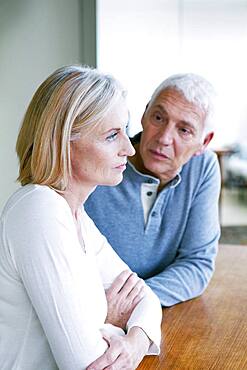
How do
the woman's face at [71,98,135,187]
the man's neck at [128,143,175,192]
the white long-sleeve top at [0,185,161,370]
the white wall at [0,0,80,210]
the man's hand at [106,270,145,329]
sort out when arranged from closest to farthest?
the white long-sleeve top at [0,185,161,370], the woman's face at [71,98,135,187], the man's hand at [106,270,145,329], the man's neck at [128,143,175,192], the white wall at [0,0,80,210]

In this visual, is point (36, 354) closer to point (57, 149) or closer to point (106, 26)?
point (57, 149)

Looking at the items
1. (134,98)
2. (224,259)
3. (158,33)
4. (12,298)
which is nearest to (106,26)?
(134,98)

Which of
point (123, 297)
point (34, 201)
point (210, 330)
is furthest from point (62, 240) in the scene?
point (210, 330)

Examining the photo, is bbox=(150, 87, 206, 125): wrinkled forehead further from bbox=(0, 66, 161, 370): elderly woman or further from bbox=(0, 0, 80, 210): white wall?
bbox=(0, 0, 80, 210): white wall

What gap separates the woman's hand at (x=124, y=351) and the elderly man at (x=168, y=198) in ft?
1.58

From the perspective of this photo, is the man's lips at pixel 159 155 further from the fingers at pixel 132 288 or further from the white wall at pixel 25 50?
the white wall at pixel 25 50

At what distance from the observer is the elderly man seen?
1.97 m

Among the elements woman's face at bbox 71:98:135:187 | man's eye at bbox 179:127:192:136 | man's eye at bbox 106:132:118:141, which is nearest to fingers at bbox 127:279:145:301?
woman's face at bbox 71:98:135:187

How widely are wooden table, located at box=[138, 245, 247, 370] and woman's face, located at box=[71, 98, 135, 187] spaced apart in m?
0.43

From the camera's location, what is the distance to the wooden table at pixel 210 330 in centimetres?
146

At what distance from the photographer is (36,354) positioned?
1.38m

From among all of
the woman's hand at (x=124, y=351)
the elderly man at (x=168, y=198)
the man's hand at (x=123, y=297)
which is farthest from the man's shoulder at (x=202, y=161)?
the woman's hand at (x=124, y=351)

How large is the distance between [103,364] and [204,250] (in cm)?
79

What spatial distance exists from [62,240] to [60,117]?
0.87 feet
